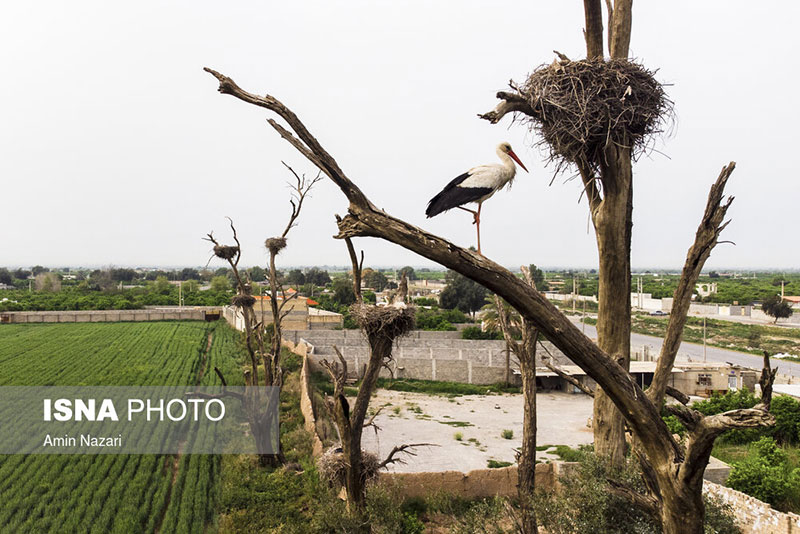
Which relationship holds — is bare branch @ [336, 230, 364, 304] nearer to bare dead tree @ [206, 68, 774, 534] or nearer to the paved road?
bare dead tree @ [206, 68, 774, 534]

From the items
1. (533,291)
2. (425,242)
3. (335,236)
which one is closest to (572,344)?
(533,291)

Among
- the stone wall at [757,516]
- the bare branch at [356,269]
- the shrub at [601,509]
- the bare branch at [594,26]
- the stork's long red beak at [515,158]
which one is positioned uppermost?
the bare branch at [594,26]

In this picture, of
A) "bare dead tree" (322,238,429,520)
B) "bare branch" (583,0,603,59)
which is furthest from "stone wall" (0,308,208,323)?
"bare branch" (583,0,603,59)

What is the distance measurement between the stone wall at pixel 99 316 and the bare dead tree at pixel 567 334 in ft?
159

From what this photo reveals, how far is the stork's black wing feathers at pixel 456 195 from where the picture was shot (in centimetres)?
386

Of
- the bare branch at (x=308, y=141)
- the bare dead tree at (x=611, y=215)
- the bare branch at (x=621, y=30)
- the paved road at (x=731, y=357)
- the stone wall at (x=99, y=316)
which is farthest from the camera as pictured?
the stone wall at (x=99, y=316)

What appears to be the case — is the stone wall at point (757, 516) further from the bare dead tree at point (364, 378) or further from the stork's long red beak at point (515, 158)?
the stork's long red beak at point (515, 158)

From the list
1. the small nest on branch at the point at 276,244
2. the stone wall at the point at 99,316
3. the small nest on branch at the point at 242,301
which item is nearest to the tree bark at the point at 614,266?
the small nest on branch at the point at 276,244

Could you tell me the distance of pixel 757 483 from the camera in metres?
8.98

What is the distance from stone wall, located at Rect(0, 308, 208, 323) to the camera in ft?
142

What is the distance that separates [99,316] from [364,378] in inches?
1881

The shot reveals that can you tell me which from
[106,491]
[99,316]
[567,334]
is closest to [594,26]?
[567,334]

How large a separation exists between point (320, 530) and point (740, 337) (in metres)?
49.0

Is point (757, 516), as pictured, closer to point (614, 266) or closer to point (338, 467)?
point (614, 266)
